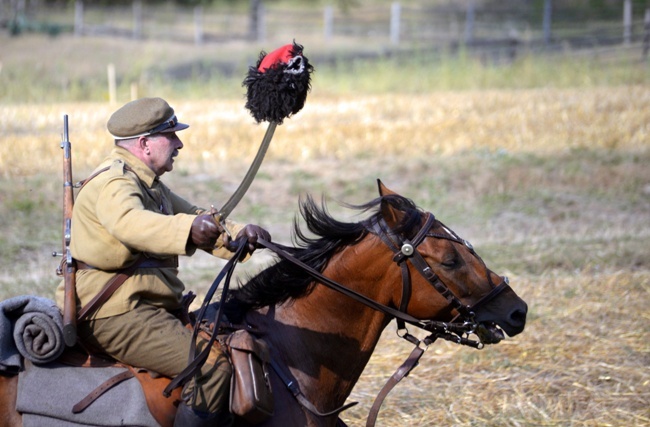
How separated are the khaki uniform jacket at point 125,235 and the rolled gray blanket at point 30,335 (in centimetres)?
14

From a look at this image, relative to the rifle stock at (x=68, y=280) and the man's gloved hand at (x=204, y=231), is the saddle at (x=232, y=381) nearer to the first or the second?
the rifle stock at (x=68, y=280)

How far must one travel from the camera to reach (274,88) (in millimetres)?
4113

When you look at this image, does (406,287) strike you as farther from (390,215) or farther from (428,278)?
(390,215)

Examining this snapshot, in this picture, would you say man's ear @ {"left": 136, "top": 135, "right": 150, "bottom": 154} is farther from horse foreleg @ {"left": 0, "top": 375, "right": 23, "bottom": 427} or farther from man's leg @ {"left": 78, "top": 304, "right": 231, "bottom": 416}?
horse foreleg @ {"left": 0, "top": 375, "right": 23, "bottom": 427}

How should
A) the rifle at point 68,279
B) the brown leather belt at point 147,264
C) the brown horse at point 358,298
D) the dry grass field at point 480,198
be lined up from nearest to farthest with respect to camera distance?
the rifle at point 68,279
the brown leather belt at point 147,264
the brown horse at point 358,298
the dry grass field at point 480,198

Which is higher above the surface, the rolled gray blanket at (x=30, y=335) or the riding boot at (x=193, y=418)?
the rolled gray blanket at (x=30, y=335)

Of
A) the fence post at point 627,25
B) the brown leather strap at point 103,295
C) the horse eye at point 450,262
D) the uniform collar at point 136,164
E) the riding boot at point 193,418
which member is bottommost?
the riding boot at point 193,418

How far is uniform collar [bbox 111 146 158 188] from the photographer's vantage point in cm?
386

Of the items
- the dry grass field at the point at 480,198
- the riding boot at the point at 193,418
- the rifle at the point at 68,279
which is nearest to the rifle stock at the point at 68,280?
the rifle at the point at 68,279

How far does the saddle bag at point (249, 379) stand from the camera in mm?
3576

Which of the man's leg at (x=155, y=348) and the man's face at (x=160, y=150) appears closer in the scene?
the man's leg at (x=155, y=348)

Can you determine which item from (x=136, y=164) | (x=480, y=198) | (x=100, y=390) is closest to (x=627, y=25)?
(x=480, y=198)

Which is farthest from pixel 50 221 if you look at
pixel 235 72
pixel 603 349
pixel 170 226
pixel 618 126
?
pixel 235 72

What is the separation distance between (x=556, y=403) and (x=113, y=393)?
3.49 meters
